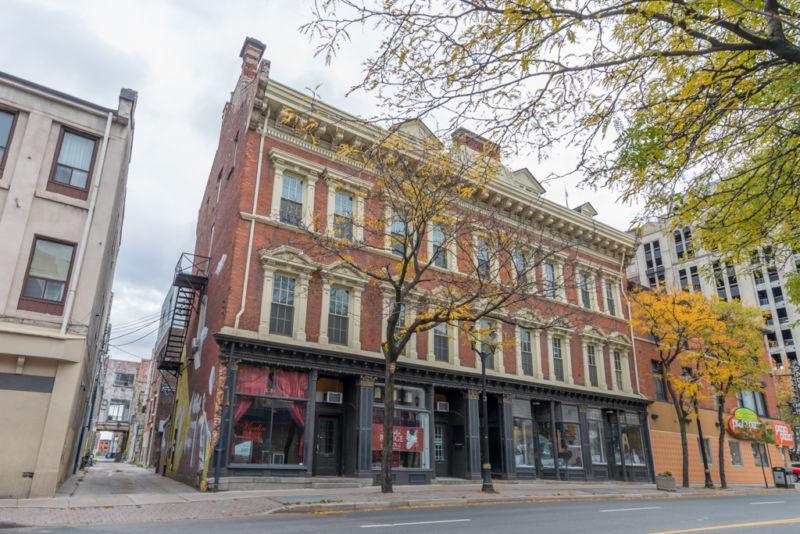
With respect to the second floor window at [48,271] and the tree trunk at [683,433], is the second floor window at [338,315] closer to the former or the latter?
the second floor window at [48,271]

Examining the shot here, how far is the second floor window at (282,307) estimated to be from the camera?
18.0 meters

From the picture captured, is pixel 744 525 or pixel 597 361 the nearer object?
pixel 744 525

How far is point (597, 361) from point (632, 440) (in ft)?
A: 15.0

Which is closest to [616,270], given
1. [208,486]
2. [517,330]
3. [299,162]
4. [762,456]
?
[517,330]

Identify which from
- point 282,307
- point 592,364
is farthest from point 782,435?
point 282,307

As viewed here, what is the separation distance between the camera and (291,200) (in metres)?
19.8

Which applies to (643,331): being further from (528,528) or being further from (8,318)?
(8,318)

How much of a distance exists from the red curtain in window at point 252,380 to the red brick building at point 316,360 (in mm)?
39

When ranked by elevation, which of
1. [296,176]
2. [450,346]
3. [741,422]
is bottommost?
[741,422]

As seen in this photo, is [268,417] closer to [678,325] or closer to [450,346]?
[450,346]

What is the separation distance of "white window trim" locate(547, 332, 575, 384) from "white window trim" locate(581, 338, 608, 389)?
1161 mm

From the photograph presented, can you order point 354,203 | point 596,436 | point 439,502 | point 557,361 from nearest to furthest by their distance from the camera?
point 439,502 < point 354,203 < point 557,361 < point 596,436

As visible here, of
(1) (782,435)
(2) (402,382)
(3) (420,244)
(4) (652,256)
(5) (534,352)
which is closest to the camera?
(2) (402,382)

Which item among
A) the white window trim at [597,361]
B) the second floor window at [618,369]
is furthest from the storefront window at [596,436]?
the second floor window at [618,369]
